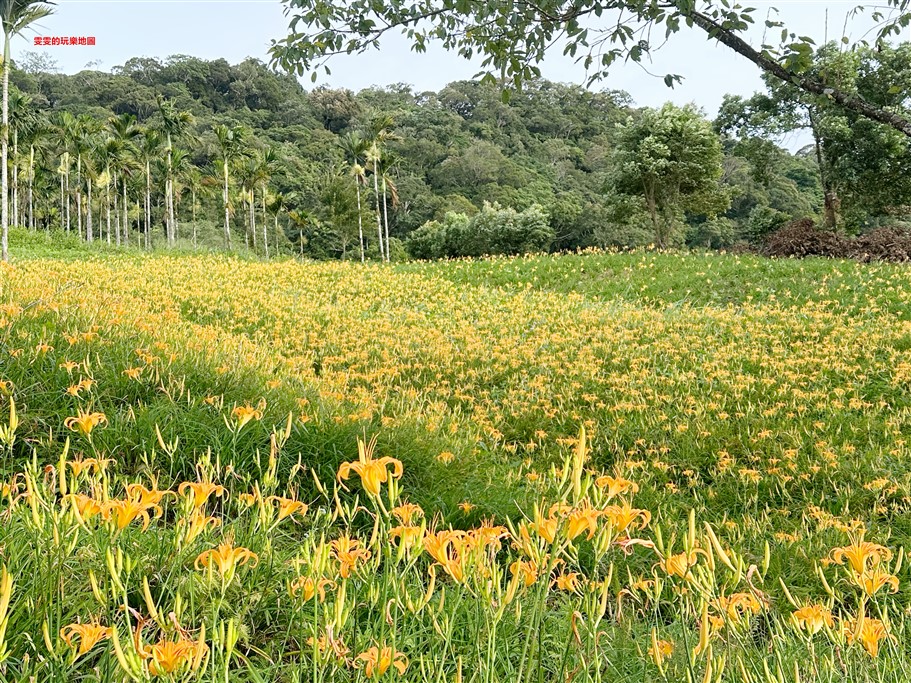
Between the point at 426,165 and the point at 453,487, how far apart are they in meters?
57.9

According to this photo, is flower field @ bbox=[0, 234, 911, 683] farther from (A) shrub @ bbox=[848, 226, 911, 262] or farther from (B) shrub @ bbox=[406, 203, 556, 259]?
(B) shrub @ bbox=[406, 203, 556, 259]

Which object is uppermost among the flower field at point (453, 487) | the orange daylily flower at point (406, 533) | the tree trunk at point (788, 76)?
the tree trunk at point (788, 76)

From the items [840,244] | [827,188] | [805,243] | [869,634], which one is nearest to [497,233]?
[827,188]

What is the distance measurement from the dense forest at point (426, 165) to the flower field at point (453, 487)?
2289 millimetres

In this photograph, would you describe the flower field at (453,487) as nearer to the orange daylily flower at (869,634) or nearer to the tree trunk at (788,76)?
the orange daylily flower at (869,634)

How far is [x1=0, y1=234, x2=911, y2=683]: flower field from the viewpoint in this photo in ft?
3.13

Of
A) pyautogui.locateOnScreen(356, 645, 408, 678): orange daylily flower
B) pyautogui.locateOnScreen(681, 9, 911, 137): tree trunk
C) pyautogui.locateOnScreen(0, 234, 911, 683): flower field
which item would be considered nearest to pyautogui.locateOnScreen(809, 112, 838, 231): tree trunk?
pyautogui.locateOnScreen(0, 234, 911, 683): flower field

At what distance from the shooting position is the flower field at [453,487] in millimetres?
953

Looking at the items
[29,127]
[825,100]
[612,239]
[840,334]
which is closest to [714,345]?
[840,334]

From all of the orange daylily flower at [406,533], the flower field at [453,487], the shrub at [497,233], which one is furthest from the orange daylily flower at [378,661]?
the shrub at [497,233]

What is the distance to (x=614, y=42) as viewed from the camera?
293cm

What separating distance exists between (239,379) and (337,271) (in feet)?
34.9

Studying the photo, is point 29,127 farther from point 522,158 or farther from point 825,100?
point 522,158

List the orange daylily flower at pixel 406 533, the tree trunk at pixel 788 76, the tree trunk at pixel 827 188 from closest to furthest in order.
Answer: the orange daylily flower at pixel 406 533
the tree trunk at pixel 788 76
the tree trunk at pixel 827 188
